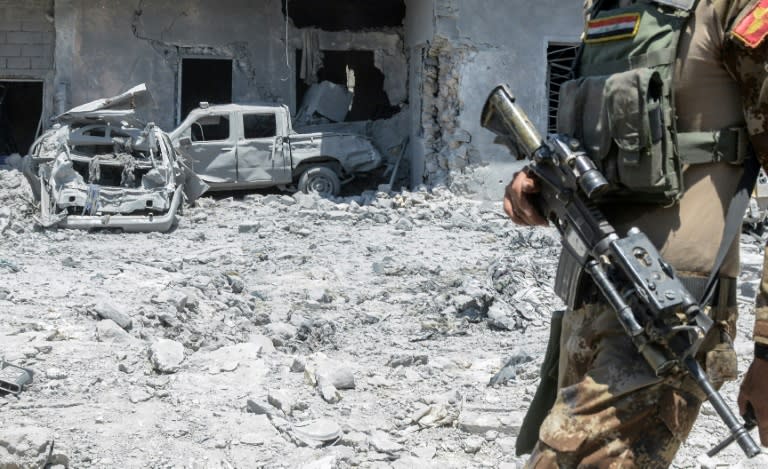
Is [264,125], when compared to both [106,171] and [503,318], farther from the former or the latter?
Answer: [503,318]

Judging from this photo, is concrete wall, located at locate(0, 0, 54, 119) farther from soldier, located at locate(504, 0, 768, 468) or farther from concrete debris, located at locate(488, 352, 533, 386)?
soldier, located at locate(504, 0, 768, 468)

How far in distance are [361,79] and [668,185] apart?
53.4 ft

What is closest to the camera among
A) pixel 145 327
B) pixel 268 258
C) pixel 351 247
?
pixel 145 327

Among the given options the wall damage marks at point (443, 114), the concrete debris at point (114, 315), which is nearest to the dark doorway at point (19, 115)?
the wall damage marks at point (443, 114)

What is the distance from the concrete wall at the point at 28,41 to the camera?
1411 centimetres

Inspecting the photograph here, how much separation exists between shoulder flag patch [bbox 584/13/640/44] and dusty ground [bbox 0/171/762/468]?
1864mm

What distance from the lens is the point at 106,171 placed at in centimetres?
1045

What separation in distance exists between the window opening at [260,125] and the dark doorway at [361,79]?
12.0 ft

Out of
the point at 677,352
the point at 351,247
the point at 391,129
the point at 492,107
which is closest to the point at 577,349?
the point at 677,352

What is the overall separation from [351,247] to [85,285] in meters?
3.29

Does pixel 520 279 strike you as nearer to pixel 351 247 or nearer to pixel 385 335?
pixel 385 335

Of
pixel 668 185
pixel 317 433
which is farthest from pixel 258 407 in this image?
pixel 668 185

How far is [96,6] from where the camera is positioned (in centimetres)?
1408

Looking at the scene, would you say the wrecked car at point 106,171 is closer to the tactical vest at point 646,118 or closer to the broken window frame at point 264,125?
the broken window frame at point 264,125
